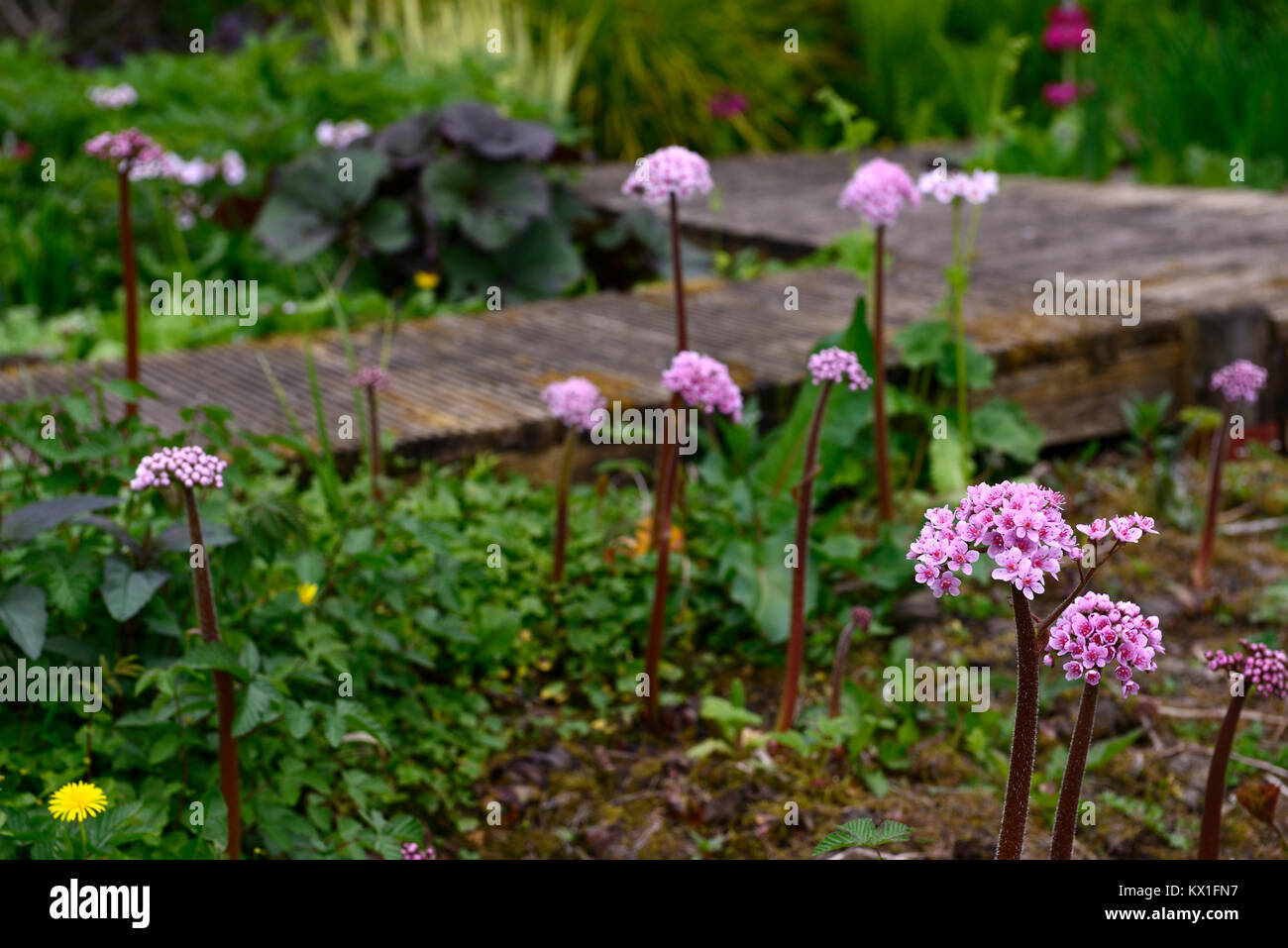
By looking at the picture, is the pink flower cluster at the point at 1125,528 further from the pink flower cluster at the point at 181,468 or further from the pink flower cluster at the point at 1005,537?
the pink flower cluster at the point at 181,468

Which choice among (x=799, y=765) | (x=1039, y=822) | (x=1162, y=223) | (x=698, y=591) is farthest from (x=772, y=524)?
(x=1162, y=223)

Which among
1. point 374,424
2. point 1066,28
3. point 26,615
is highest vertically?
point 1066,28

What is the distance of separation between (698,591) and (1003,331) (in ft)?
4.16

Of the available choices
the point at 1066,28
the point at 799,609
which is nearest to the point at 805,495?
the point at 799,609

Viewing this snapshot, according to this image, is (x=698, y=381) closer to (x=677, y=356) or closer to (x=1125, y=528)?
(x=677, y=356)

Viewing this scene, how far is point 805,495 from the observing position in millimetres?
2084

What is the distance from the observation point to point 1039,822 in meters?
2.03

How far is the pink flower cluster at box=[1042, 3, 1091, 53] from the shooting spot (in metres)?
6.44

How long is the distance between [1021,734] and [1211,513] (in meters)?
1.56

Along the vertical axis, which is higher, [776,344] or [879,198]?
[879,198]

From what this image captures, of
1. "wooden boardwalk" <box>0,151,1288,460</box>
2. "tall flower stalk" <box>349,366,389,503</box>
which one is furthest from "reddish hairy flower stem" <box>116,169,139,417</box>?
"tall flower stalk" <box>349,366,389,503</box>

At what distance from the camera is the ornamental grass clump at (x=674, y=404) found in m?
2.08

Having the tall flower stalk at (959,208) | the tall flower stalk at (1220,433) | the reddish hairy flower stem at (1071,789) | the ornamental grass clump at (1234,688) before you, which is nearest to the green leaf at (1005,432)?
the tall flower stalk at (959,208)

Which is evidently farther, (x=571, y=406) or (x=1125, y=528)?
(x=571, y=406)
